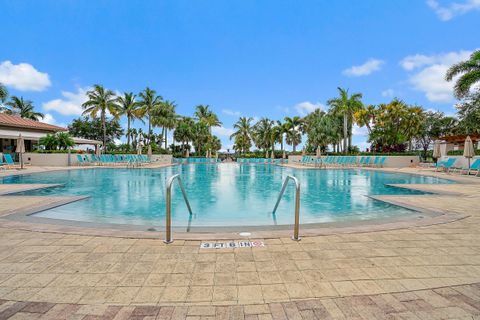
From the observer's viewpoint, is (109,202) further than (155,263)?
Yes

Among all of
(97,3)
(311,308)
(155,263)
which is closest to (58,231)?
(155,263)

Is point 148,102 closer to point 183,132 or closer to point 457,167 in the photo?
point 183,132

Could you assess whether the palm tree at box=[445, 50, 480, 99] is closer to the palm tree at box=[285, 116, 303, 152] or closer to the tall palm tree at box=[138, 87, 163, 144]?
the palm tree at box=[285, 116, 303, 152]

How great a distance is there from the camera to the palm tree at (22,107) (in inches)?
1596

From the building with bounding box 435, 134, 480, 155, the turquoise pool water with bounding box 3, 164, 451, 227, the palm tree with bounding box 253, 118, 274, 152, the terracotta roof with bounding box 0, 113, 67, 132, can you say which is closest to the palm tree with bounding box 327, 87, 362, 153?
the building with bounding box 435, 134, 480, 155

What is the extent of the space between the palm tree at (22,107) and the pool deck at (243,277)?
48.8 metres

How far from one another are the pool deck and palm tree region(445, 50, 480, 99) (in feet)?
58.4

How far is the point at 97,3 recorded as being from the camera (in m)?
14.5

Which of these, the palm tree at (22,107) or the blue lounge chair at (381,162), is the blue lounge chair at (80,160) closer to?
the palm tree at (22,107)

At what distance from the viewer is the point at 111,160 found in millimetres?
25438

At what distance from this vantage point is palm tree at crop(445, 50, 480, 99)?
16.6 m

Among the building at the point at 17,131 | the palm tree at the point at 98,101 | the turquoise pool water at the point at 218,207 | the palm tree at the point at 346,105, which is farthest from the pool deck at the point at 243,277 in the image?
the palm tree at the point at 98,101

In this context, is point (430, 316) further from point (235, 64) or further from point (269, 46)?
point (235, 64)

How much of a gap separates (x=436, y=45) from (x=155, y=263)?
19.3 meters
